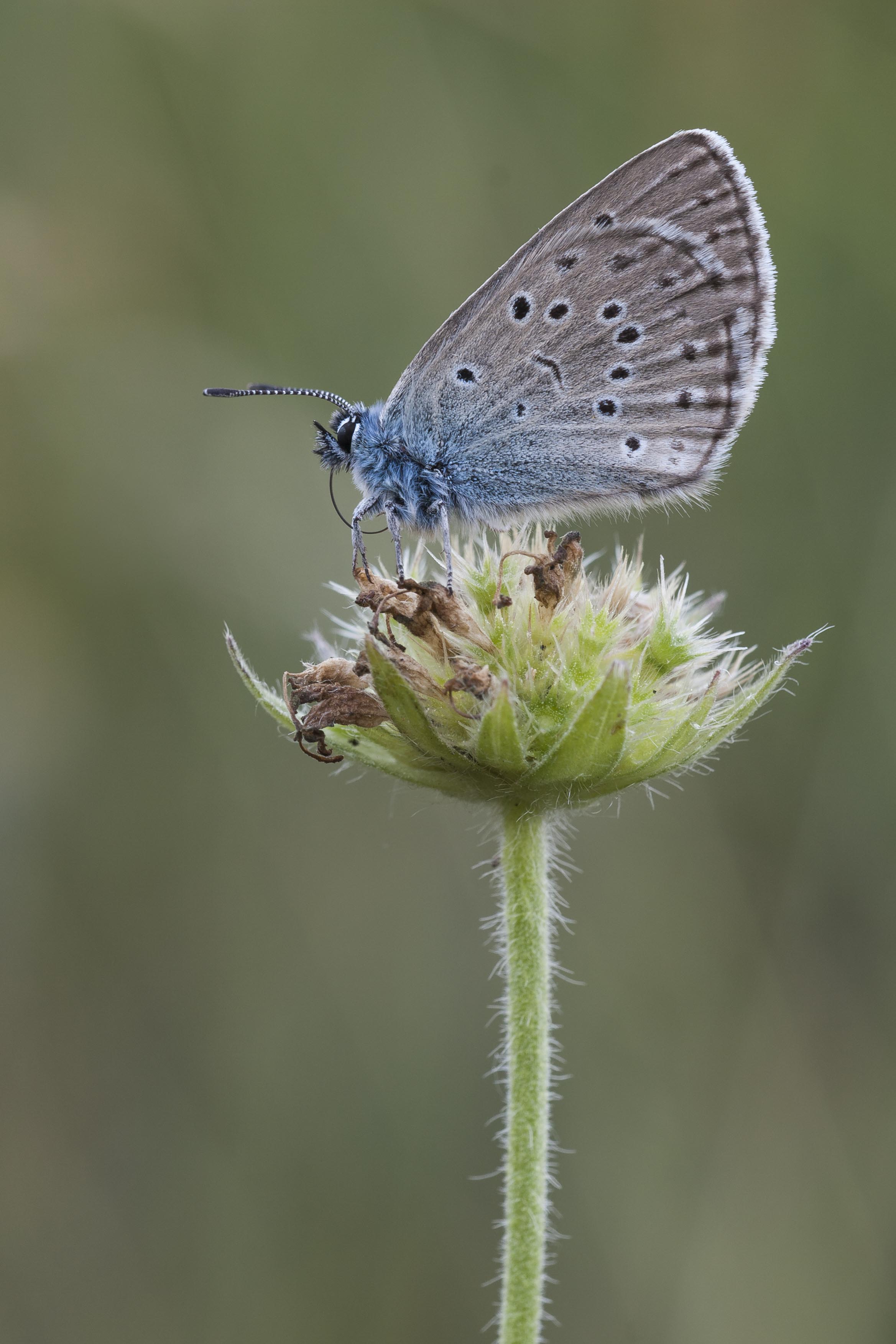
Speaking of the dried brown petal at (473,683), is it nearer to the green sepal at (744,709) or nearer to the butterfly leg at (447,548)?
the butterfly leg at (447,548)

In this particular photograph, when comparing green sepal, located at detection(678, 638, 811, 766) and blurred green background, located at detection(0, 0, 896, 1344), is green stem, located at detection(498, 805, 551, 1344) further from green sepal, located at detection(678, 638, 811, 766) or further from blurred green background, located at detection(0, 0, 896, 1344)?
blurred green background, located at detection(0, 0, 896, 1344)

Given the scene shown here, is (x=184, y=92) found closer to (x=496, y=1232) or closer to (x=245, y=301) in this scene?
(x=245, y=301)

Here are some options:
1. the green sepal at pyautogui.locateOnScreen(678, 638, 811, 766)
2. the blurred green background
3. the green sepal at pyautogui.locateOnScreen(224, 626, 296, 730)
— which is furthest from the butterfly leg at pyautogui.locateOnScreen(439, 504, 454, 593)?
the blurred green background

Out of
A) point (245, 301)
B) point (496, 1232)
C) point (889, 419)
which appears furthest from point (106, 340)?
point (496, 1232)

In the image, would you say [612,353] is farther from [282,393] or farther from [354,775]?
[354,775]

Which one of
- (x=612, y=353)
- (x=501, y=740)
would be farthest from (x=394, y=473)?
(x=501, y=740)

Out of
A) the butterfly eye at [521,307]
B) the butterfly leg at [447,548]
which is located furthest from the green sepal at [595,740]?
the butterfly eye at [521,307]
